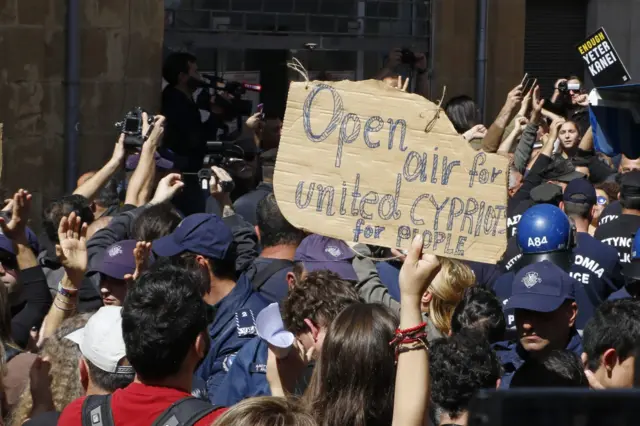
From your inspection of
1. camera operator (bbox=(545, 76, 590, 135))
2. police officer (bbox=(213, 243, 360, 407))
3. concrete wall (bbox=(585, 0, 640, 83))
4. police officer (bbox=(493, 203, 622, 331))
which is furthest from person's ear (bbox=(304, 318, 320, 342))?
concrete wall (bbox=(585, 0, 640, 83))

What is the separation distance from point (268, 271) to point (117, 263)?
69cm

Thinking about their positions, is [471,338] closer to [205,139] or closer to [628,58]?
[205,139]

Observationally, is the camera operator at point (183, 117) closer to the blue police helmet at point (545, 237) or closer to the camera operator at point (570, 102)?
the camera operator at point (570, 102)

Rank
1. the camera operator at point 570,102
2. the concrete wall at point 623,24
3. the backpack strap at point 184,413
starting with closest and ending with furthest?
the backpack strap at point 184,413 → the camera operator at point 570,102 → the concrete wall at point 623,24

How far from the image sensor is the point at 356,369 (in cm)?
320

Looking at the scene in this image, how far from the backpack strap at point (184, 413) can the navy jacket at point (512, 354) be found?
5.15 ft

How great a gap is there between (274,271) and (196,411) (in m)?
2.30

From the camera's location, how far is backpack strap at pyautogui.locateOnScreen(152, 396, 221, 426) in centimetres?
297

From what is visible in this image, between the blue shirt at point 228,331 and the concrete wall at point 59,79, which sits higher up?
the concrete wall at point 59,79

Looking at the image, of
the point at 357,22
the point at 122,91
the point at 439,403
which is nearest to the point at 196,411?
the point at 439,403

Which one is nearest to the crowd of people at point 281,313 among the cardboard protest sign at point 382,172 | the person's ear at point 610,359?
the person's ear at point 610,359

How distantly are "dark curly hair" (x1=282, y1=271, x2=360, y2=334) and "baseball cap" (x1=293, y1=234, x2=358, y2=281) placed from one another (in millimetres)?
1084

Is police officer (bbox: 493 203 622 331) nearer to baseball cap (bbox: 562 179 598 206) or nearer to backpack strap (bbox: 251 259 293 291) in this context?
baseball cap (bbox: 562 179 598 206)

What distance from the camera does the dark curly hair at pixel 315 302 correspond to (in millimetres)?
3902
